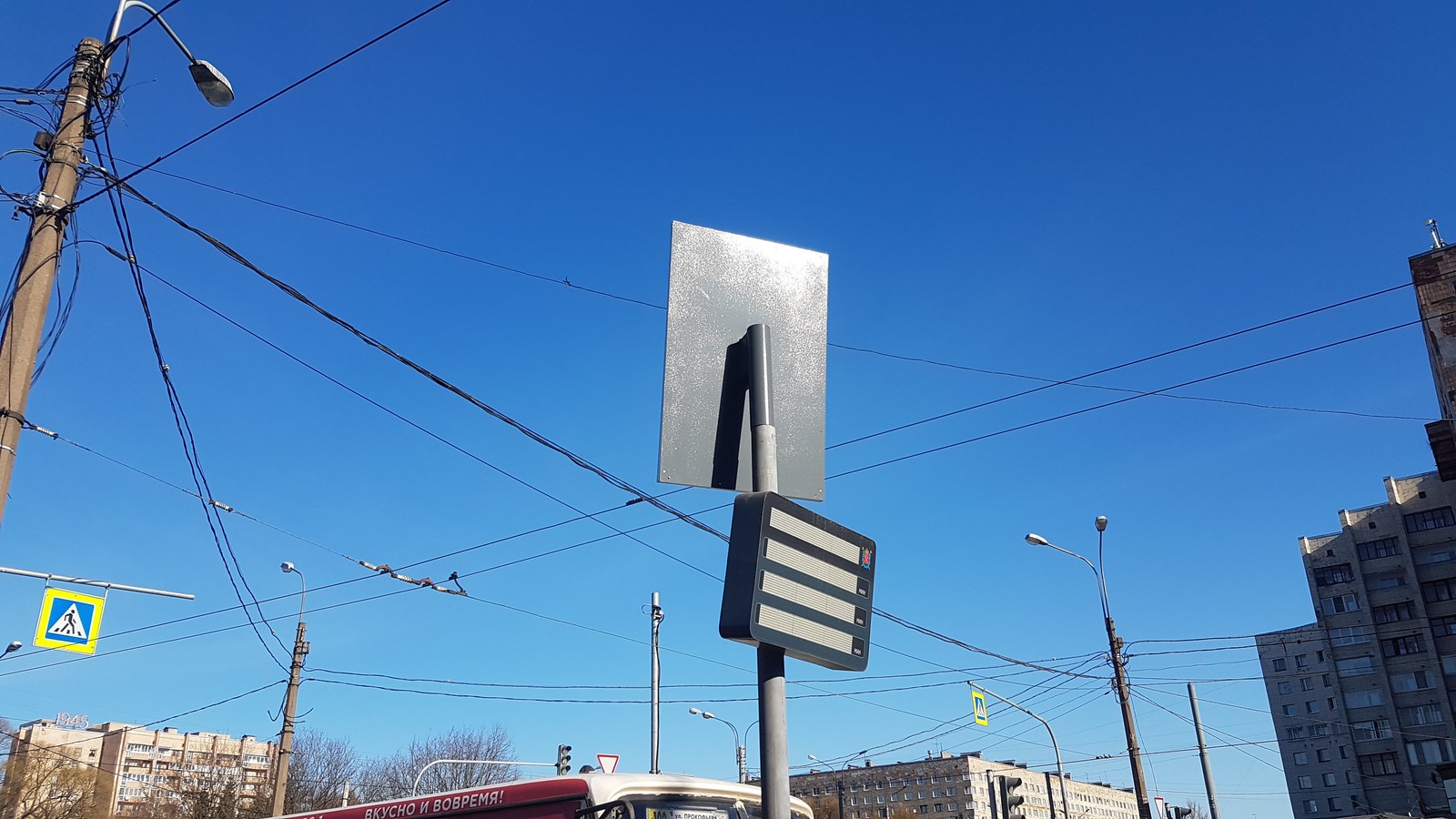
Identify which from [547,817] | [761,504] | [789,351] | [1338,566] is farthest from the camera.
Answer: [1338,566]

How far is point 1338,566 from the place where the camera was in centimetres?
7881

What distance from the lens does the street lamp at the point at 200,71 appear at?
8.77m

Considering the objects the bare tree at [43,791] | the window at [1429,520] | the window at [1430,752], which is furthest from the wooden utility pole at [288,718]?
the window at [1429,520]

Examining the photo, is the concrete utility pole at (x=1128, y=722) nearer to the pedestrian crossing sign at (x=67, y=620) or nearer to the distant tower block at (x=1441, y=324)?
the pedestrian crossing sign at (x=67, y=620)

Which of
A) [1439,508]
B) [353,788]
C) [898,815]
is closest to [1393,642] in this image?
[1439,508]

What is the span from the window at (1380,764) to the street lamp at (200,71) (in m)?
85.6

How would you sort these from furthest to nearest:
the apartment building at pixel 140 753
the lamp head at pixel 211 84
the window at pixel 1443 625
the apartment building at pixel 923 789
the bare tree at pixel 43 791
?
the apartment building at pixel 923 789 < the apartment building at pixel 140 753 < the window at pixel 1443 625 < the bare tree at pixel 43 791 < the lamp head at pixel 211 84

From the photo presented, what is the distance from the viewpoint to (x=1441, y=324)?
44406mm

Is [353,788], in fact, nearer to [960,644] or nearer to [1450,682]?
[960,644]

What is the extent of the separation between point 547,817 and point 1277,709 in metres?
89.2

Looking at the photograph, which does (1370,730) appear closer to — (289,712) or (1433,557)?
(1433,557)

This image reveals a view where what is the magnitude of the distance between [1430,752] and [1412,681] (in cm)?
506

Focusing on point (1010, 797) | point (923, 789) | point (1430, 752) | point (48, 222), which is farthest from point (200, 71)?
point (923, 789)

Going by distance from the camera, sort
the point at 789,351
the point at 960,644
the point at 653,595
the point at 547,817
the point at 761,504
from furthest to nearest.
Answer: the point at 653,595 → the point at 960,644 → the point at 547,817 → the point at 789,351 → the point at 761,504
